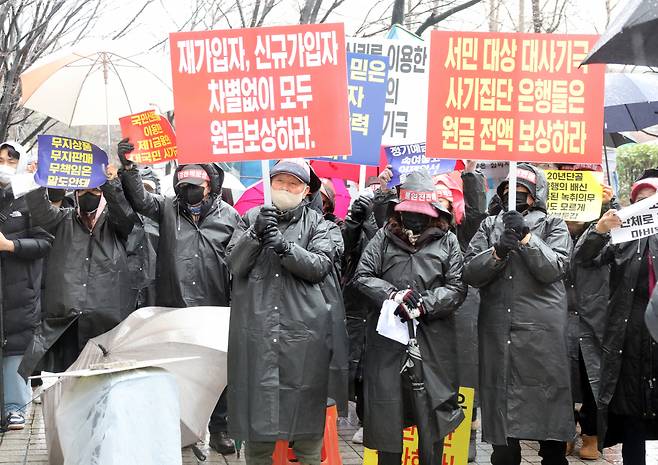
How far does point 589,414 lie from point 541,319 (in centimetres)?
186

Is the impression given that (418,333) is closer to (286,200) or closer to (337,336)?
(337,336)

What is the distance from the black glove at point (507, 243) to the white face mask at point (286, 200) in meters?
1.26

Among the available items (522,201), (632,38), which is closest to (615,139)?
(522,201)

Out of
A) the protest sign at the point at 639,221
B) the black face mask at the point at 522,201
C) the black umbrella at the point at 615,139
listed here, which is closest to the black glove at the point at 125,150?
the black face mask at the point at 522,201

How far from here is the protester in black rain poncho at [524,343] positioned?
5434 mm

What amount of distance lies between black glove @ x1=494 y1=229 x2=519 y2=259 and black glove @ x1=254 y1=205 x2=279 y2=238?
51.2 inches

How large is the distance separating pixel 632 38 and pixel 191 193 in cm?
413

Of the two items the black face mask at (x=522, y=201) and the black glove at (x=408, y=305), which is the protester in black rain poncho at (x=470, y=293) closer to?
the black face mask at (x=522, y=201)

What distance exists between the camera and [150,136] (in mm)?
Result: 6566

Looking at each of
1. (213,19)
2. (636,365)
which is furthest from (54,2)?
(636,365)

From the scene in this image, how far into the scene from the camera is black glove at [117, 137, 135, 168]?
6.39 metres

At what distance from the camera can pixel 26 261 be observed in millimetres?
7566

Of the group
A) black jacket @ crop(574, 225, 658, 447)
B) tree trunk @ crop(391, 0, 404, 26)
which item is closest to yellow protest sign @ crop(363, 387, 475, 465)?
black jacket @ crop(574, 225, 658, 447)

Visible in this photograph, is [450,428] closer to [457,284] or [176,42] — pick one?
[457,284]
